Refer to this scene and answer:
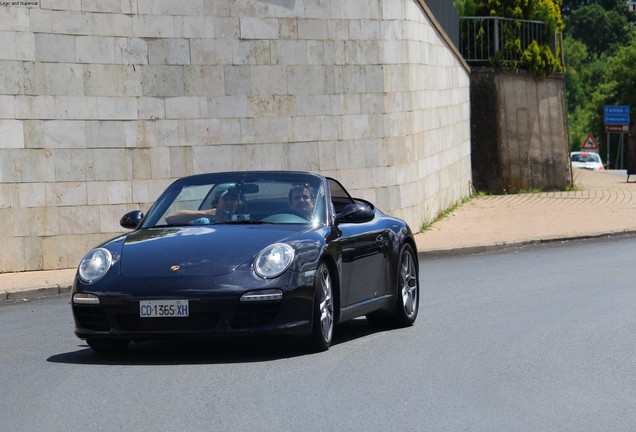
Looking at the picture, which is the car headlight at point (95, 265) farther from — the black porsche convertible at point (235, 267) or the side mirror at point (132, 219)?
the side mirror at point (132, 219)

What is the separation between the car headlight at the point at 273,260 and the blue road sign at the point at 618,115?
5290cm

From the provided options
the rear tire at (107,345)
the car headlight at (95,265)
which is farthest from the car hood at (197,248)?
the rear tire at (107,345)

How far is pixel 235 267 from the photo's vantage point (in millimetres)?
9484

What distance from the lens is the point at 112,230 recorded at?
65.0ft

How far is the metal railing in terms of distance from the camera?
34781 mm

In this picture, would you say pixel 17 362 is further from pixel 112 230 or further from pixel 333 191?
pixel 112 230

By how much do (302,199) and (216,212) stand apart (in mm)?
663

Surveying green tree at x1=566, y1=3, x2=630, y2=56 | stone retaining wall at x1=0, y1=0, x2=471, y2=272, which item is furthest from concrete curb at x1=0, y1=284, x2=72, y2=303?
green tree at x1=566, y1=3, x2=630, y2=56

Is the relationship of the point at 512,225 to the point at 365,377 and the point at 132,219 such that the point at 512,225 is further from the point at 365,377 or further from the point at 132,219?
the point at 365,377

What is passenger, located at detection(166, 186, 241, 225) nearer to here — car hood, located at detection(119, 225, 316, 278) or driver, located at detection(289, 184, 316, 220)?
car hood, located at detection(119, 225, 316, 278)

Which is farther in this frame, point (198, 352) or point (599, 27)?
point (599, 27)

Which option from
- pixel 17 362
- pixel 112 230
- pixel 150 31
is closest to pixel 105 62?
pixel 150 31

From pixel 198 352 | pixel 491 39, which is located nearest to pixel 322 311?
pixel 198 352

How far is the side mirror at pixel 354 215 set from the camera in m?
10.8
